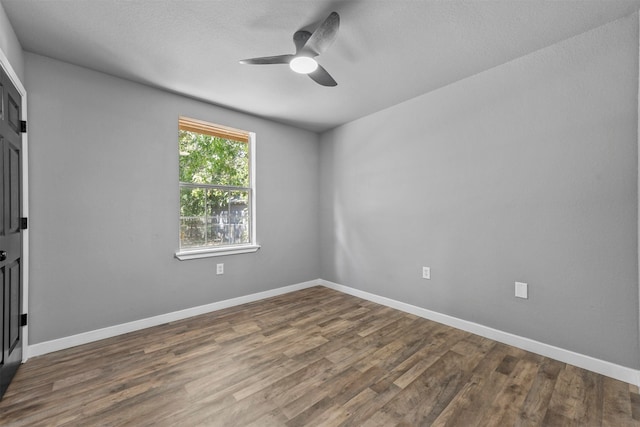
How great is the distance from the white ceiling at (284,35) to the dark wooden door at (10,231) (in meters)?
0.62

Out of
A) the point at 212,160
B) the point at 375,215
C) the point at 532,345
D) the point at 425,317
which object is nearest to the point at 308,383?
the point at 425,317

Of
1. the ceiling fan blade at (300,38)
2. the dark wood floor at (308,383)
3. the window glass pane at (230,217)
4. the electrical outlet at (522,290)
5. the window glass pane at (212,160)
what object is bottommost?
the dark wood floor at (308,383)

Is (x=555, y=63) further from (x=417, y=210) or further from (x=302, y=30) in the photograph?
(x=302, y=30)

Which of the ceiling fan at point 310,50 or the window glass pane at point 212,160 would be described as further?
the window glass pane at point 212,160

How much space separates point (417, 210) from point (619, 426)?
2.09 meters

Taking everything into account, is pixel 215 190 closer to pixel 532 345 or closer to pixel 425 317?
pixel 425 317

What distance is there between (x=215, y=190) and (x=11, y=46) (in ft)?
6.39

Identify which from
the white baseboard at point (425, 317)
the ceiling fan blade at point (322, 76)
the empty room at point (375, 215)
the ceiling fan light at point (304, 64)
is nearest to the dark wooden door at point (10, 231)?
the empty room at point (375, 215)

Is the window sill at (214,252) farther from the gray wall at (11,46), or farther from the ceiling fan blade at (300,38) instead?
the ceiling fan blade at (300,38)

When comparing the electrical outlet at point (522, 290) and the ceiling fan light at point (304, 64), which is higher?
the ceiling fan light at point (304, 64)

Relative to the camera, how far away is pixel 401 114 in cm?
325

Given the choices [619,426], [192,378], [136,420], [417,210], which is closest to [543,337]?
[619,426]

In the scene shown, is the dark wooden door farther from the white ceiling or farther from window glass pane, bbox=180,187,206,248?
window glass pane, bbox=180,187,206,248

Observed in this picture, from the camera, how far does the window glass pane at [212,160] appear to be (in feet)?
10.4
